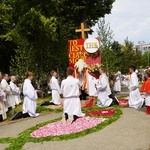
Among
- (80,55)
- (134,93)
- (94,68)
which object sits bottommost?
(134,93)

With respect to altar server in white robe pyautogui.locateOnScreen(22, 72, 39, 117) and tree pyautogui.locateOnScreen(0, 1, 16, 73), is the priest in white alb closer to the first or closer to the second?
altar server in white robe pyautogui.locateOnScreen(22, 72, 39, 117)

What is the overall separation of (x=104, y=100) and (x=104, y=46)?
6.56 m

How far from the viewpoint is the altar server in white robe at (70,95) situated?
10.4 metres

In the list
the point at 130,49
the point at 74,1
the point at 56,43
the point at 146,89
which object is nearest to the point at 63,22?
the point at 74,1

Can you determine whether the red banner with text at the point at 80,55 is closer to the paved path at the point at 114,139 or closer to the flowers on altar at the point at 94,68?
the flowers on altar at the point at 94,68

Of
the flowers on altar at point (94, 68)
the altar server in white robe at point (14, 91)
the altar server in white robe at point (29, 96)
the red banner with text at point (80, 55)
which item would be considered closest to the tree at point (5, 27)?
the red banner with text at point (80, 55)

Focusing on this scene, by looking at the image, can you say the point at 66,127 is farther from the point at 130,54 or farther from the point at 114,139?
the point at 130,54

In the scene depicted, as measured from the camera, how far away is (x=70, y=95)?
10.5 meters

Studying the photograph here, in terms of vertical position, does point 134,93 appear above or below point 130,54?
below

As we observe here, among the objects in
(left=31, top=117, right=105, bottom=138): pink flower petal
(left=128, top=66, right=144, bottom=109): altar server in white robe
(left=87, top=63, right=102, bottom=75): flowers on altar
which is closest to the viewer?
(left=31, top=117, right=105, bottom=138): pink flower petal

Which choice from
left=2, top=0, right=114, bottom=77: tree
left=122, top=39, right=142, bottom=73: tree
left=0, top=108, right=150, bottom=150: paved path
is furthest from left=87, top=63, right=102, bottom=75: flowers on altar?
left=122, top=39, right=142, bottom=73: tree

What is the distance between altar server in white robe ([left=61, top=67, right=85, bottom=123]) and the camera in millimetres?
10391

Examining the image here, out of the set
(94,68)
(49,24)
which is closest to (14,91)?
(94,68)

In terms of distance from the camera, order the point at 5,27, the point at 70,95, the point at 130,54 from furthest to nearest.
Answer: the point at 130,54, the point at 5,27, the point at 70,95
